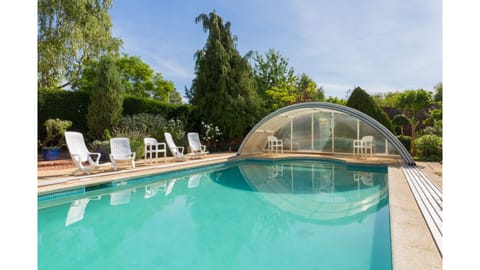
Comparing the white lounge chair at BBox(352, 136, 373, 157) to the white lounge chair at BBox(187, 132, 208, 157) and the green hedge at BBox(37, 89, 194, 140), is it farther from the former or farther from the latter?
the green hedge at BBox(37, 89, 194, 140)

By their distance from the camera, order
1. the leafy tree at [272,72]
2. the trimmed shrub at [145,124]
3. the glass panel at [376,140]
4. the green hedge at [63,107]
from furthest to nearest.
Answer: the leafy tree at [272,72] → the glass panel at [376,140] → the trimmed shrub at [145,124] → the green hedge at [63,107]

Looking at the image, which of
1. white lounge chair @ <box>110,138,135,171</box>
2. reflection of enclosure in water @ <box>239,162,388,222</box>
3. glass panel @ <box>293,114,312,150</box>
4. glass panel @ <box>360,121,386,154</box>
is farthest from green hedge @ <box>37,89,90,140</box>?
glass panel @ <box>360,121,386,154</box>

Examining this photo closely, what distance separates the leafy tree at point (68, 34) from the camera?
514 inches

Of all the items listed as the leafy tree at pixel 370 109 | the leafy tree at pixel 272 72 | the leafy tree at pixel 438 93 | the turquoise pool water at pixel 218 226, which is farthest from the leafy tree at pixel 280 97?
the leafy tree at pixel 438 93

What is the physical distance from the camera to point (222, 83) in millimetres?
14688

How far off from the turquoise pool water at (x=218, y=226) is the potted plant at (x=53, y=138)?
4299mm

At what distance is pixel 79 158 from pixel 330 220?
21.8ft

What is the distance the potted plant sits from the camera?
378 inches

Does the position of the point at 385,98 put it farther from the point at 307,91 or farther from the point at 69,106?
the point at 69,106

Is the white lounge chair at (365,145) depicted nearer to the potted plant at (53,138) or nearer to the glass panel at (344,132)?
the glass panel at (344,132)

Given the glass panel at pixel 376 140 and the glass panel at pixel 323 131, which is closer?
the glass panel at pixel 376 140
